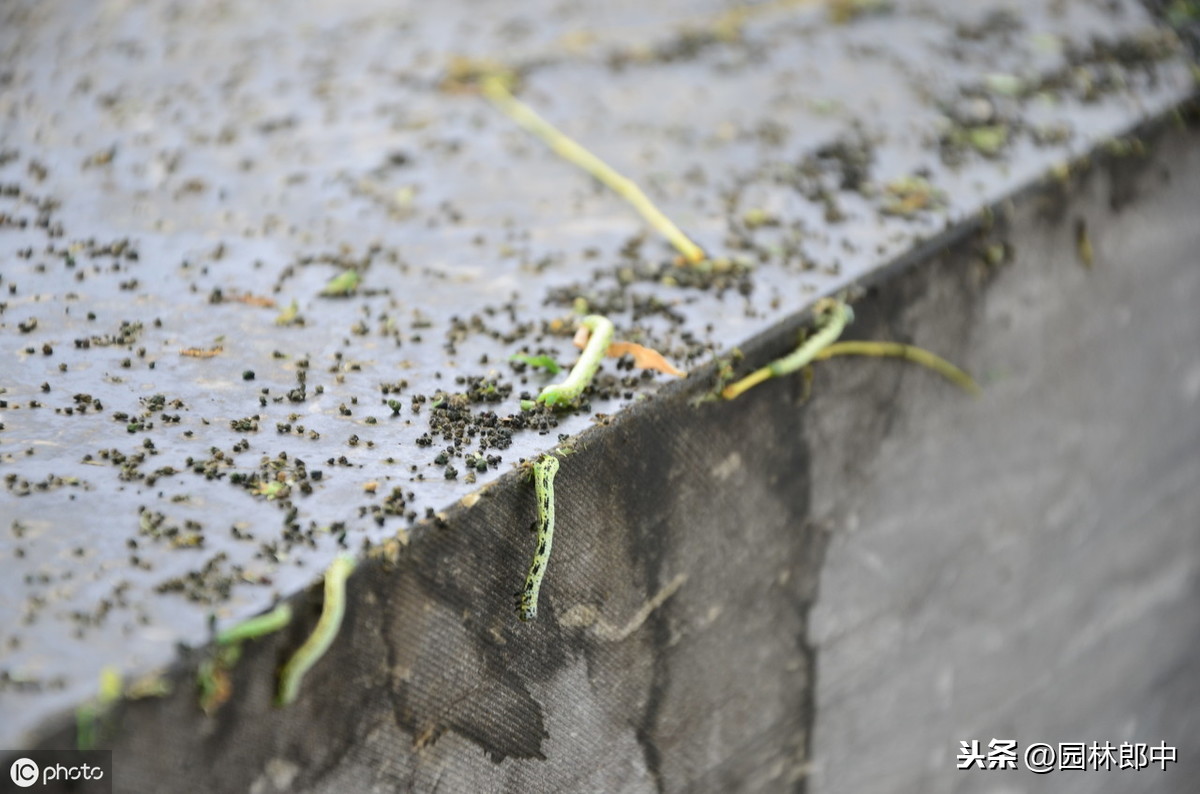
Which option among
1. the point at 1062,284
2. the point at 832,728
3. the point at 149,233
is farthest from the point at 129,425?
the point at 1062,284

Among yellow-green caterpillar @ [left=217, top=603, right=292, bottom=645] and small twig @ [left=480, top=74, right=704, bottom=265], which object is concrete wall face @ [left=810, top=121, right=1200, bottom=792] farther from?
yellow-green caterpillar @ [left=217, top=603, right=292, bottom=645]

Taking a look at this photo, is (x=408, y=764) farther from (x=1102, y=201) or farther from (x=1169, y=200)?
(x=1169, y=200)

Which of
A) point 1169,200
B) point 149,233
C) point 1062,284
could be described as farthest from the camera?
point 1169,200

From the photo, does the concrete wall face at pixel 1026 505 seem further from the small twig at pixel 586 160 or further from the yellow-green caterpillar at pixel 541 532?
the yellow-green caterpillar at pixel 541 532
